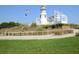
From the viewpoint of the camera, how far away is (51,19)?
3795 millimetres

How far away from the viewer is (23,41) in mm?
3793

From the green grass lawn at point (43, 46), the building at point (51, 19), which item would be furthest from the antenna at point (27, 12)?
the green grass lawn at point (43, 46)

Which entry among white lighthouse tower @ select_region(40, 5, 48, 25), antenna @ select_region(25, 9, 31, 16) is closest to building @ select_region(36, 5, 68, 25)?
white lighthouse tower @ select_region(40, 5, 48, 25)

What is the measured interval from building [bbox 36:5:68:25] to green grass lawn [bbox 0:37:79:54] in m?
0.18

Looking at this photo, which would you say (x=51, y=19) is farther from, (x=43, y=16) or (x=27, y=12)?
(x=27, y=12)

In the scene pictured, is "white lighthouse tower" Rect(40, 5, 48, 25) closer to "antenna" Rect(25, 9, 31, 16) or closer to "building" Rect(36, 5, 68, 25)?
"building" Rect(36, 5, 68, 25)

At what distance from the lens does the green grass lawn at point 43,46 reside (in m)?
3.77

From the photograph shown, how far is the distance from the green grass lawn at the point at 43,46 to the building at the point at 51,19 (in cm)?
18

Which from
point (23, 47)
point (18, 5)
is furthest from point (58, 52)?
point (18, 5)

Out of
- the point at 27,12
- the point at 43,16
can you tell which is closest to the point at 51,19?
the point at 43,16

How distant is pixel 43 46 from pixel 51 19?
279 mm

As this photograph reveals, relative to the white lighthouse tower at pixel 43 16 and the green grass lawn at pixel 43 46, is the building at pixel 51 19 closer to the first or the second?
the white lighthouse tower at pixel 43 16

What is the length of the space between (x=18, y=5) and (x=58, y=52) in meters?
0.61
